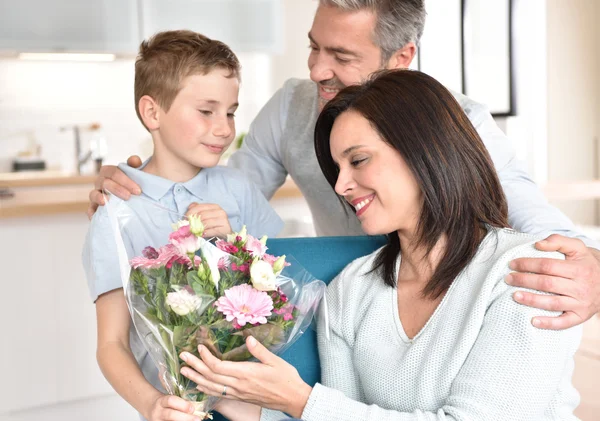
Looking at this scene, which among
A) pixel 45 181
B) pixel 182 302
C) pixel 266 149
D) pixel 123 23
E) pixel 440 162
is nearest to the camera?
pixel 182 302

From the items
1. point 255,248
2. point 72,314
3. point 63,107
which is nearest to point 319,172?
point 255,248

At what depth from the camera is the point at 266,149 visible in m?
2.62

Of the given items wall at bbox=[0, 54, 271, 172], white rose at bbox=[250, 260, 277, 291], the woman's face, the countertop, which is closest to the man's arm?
the woman's face

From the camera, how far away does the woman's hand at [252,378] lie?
137 cm

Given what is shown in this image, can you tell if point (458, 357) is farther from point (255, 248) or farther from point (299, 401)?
point (255, 248)

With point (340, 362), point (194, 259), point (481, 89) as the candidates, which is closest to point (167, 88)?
point (194, 259)

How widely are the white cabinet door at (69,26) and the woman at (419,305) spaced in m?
4.46

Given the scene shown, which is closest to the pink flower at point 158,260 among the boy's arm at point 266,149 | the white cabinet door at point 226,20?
the boy's arm at point 266,149

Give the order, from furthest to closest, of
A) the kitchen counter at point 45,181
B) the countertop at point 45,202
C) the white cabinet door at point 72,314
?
the kitchen counter at point 45,181 → the white cabinet door at point 72,314 → the countertop at point 45,202

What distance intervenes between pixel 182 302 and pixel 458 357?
560 mm

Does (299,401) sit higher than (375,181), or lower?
lower

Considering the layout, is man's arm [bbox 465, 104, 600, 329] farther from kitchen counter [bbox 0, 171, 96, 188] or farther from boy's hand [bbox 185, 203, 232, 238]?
kitchen counter [bbox 0, 171, 96, 188]

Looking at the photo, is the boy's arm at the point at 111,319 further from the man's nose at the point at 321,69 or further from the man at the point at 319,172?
the man's nose at the point at 321,69

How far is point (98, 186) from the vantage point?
6.30 feet
